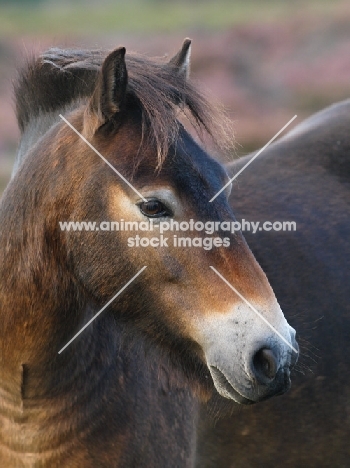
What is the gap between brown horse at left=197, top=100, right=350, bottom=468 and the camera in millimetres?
4129

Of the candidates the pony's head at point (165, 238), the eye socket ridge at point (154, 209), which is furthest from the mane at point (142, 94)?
the eye socket ridge at point (154, 209)

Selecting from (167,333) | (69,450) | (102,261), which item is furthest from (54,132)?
(69,450)

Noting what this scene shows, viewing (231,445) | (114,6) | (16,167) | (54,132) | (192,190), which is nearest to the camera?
(192,190)

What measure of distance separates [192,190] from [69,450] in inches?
46.0

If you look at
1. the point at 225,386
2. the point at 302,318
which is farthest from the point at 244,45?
the point at 225,386

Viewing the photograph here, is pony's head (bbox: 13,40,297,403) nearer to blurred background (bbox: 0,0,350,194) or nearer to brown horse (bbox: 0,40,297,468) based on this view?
brown horse (bbox: 0,40,297,468)

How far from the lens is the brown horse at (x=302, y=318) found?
13.5 feet

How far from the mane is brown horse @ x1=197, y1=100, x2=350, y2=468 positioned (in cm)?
105

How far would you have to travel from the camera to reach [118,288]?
3064 millimetres

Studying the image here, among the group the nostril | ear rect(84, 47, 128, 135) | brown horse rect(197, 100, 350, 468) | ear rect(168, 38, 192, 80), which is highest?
ear rect(84, 47, 128, 135)

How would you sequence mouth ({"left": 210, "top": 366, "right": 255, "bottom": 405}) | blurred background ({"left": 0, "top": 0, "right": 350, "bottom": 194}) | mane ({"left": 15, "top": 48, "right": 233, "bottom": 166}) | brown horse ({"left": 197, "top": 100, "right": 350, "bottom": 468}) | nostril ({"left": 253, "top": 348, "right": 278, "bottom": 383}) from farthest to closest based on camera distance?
1. blurred background ({"left": 0, "top": 0, "right": 350, "bottom": 194})
2. brown horse ({"left": 197, "top": 100, "right": 350, "bottom": 468})
3. mane ({"left": 15, "top": 48, "right": 233, "bottom": 166})
4. mouth ({"left": 210, "top": 366, "right": 255, "bottom": 405})
5. nostril ({"left": 253, "top": 348, "right": 278, "bottom": 383})

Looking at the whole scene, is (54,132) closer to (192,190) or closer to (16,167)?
(16,167)

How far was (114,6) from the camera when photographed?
41.4 metres

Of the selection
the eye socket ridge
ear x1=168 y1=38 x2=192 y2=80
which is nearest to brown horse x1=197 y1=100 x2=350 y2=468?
ear x1=168 y1=38 x2=192 y2=80
